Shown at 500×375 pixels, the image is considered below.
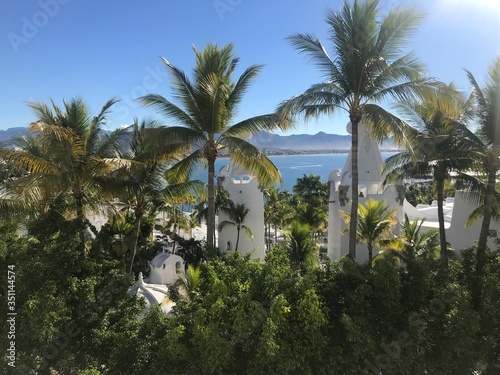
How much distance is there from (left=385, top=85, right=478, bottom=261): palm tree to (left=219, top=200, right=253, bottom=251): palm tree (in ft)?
32.4

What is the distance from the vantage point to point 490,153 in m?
11.4

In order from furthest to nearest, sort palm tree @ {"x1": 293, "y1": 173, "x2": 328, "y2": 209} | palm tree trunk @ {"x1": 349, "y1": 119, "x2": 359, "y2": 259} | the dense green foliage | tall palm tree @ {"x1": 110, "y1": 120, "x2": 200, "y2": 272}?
palm tree @ {"x1": 293, "y1": 173, "x2": 328, "y2": 209} → tall palm tree @ {"x1": 110, "y1": 120, "x2": 200, "y2": 272} → palm tree trunk @ {"x1": 349, "y1": 119, "x2": 359, "y2": 259} → the dense green foliage

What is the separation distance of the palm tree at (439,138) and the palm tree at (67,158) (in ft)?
34.7

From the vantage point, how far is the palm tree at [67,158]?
1022cm

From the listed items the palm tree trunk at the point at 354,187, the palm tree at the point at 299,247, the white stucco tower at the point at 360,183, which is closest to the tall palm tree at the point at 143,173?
the palm tree at the point at 299,247

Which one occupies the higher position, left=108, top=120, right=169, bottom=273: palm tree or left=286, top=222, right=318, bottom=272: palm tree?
left=108, top=120, right=169, bottom=273: palm tree

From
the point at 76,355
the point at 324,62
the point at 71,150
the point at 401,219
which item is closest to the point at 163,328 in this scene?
the point at 76,355

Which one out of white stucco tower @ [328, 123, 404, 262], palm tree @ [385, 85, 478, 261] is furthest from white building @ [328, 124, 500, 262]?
palm tree @ [385, 85, 478, 261]

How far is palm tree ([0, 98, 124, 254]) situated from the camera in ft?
33.5

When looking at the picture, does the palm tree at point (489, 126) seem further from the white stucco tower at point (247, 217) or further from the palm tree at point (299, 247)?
the white stucco tower at point (247, 217)

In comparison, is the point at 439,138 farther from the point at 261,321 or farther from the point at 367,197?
the point at 261,321

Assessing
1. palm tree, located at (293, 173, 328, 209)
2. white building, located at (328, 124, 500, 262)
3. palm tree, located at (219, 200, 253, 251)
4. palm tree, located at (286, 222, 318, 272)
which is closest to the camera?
palm tree, located at (286, 222, 318, 272)

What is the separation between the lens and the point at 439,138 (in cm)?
1258

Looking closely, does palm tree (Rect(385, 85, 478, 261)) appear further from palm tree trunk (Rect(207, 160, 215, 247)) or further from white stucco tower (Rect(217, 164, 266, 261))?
white stucco tower (Rect(217, 164, 266, 261))
